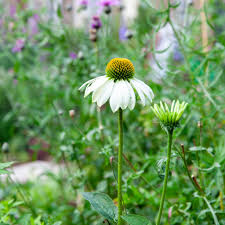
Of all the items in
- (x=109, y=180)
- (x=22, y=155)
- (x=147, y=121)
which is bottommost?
(x=22, y=155)

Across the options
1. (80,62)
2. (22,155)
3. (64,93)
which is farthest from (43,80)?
(22,155)

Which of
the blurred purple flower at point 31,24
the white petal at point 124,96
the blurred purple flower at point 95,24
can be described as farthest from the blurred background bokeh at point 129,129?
the blurred purple flower at point 31,24

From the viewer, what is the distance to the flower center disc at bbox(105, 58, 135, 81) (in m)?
0.52

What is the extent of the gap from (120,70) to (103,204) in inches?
9.7

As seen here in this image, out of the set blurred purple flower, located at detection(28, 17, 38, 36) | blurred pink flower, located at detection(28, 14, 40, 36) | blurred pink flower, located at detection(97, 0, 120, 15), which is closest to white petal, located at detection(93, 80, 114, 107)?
blurred pink flower, located at detection(97, 0, 120, 15)

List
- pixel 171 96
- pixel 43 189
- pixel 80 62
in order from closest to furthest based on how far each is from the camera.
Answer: pixel 171 96 < pixel 80 62 < pixel 43 189

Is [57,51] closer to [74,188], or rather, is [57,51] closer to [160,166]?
[74,188]

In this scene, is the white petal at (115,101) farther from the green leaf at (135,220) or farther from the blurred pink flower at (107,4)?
the blurred pink flower at (107,4)

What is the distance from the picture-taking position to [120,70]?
0.53 m

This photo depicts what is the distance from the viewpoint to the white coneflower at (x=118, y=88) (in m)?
0.47

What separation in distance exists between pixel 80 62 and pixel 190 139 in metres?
0.57

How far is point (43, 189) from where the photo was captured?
1.69 meters

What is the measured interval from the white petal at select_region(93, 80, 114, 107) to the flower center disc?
15 millimetres

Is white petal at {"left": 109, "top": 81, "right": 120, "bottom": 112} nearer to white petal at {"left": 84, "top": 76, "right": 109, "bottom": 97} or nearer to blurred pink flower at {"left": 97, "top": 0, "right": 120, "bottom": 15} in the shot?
white petal at {"left": 84, "top": 76, "right": 109, "bottom": 97}
